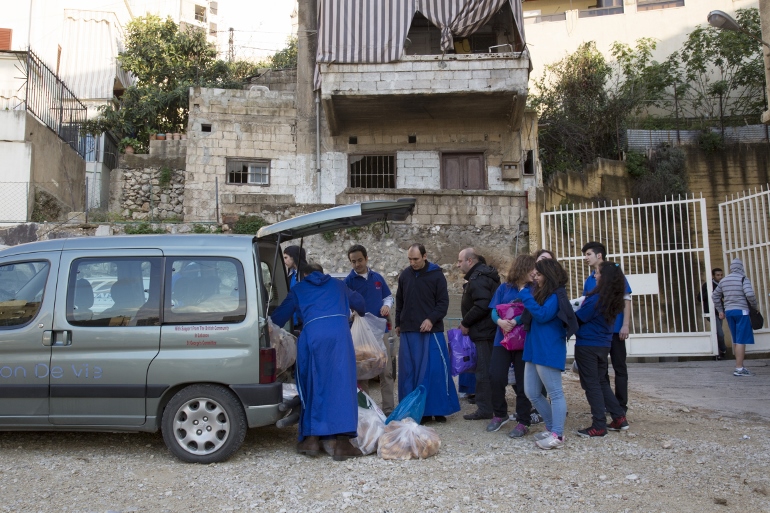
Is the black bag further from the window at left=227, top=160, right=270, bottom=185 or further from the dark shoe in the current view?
the window at left=227, top=160, right=270, bottom=185

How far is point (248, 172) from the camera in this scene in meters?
17.1

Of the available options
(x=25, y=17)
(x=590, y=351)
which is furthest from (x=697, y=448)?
(x=25, y=17)

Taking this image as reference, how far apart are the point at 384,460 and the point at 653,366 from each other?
7.10 meters

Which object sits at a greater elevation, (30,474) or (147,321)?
(147,321)

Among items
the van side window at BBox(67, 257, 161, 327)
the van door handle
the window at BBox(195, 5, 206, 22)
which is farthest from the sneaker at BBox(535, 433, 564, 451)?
the window at BBox(195, 5, 206, 22)

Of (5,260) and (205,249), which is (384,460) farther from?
(5,260)

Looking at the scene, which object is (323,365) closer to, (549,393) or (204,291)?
(204,291)

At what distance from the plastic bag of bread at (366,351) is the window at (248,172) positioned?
38.5 ft

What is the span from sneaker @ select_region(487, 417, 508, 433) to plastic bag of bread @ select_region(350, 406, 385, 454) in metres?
1.15

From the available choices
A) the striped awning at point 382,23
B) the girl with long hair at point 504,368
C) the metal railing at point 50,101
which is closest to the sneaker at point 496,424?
the girl with long hair at point 504,368

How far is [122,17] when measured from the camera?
2772 centimetres

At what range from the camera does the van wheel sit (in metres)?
4.80

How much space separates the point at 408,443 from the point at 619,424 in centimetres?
214

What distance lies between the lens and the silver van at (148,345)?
4.83 metres
